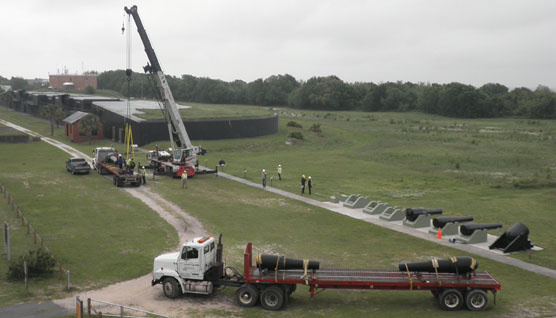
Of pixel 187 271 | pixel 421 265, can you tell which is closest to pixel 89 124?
pixel 187 271

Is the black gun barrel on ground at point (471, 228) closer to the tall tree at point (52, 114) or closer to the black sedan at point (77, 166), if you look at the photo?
the black sedan at point (77, 166)

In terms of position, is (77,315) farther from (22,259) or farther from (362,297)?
(362,297)

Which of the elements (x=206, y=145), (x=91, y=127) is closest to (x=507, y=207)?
(x=206, y=145)

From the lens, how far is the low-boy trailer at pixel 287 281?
846 inches

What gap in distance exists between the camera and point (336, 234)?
34.2 metres

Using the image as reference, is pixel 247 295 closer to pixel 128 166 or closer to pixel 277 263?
pixel 277 263

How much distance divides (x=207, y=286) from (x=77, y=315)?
199 inches

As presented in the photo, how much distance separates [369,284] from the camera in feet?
70.7

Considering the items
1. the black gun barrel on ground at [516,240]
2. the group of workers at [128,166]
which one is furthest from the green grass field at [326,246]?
the black gun barrel on ground at [516,240]

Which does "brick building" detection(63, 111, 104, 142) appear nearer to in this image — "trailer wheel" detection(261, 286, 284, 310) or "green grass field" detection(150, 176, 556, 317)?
"green grass field" detection(150, 176, 556, 317)

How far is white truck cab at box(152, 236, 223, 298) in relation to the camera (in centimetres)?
2272

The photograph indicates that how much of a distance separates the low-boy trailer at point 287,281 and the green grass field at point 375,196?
0.60 m

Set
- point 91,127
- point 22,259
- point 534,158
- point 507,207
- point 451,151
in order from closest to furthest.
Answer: point 22,259, point 507,207, point 534,158, point 451,151, point 91,127

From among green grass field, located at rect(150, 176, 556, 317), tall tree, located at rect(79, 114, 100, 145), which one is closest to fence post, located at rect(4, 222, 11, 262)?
green grass field, located at rect(150, 176, 556, 317)
